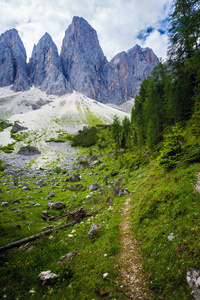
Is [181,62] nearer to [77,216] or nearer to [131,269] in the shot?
[77,216]

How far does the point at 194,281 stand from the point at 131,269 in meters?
2.60

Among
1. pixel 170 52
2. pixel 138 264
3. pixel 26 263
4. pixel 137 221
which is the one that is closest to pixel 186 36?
pixel 170 52

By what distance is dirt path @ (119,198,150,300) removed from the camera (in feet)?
14.9

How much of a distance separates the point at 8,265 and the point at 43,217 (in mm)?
5696

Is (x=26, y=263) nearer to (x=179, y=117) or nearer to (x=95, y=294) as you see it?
(x=95, y=294)

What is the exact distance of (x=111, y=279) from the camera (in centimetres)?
521

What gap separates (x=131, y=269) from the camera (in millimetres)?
5551

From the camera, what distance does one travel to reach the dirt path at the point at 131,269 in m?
4.55

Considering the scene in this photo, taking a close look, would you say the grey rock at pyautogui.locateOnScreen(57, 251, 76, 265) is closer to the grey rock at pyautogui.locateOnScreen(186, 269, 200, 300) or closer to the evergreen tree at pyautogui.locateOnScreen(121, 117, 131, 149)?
the grey rock at pyautogui.locateOnScreen(186, 269, 200, 300)

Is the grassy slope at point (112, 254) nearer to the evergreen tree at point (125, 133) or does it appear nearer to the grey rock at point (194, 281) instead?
the grey rock at point (194, 281)

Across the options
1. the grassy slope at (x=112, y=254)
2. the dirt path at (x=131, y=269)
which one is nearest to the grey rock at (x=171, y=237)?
the grassy slope at (x=112, y=254)

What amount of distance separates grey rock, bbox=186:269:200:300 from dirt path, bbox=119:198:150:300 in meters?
1.48

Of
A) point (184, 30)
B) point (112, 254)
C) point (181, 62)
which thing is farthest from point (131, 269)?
point (181, 62)

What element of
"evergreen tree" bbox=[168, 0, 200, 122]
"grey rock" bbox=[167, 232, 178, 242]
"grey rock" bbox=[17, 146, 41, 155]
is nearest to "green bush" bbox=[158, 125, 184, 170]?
"grey rock" bbox=[167, 232, 178, 242]
